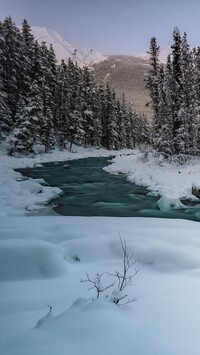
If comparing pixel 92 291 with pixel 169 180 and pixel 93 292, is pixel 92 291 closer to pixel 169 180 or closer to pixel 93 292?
pixel 93 292

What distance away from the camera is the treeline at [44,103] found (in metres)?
31.1

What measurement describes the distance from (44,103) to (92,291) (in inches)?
1461

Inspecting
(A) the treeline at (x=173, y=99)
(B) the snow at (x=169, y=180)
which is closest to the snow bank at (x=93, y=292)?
(B) the snow at (x=169, y=180)

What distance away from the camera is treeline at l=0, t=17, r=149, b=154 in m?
31.1

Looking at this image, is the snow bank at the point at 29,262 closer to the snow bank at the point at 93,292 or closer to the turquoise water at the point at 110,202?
the snow bank at the point at 93,292

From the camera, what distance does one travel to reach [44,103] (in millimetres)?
38219

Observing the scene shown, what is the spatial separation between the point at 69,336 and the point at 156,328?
2.69 feet

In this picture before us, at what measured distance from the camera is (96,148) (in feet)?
183

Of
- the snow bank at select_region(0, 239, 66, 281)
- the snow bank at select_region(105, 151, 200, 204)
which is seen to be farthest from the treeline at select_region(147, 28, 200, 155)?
the snow bank at select_region(0, 239, 66, 281)

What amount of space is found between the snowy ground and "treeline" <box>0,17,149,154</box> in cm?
2529

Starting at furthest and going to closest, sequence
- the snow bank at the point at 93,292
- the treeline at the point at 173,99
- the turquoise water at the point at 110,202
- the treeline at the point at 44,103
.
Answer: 1. the treeline at the point at 44,103
2. the treeline at the point at 173,99
3. the turquoise water at the point at 110,202
4. the snow bank at the point at 93,292

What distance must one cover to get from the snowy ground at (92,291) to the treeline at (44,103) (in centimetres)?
2529

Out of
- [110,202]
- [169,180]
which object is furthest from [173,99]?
[110,202]

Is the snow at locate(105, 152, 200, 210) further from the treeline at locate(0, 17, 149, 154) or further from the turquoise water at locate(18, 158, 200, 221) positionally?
the treeline at locate(0, 17, 149, 154)
